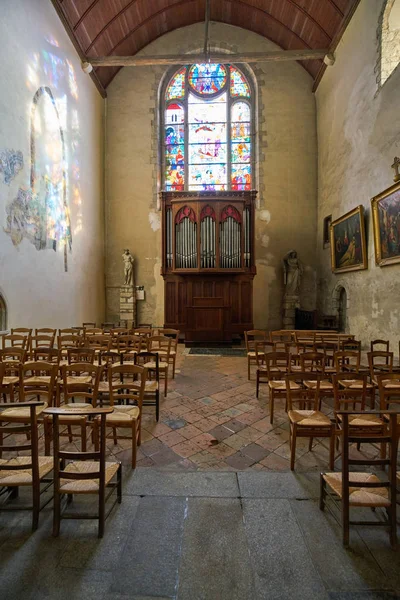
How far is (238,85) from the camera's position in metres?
11.0

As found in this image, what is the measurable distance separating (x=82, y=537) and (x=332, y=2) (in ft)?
39.4

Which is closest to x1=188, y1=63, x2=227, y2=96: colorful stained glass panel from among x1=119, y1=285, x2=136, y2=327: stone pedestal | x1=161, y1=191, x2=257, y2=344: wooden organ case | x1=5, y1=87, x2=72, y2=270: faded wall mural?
x1=161, y1=191, x2=257, y2=344: wooden organ case

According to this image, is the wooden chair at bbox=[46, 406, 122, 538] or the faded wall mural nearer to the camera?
the wooden chair at bbox=[46, 406, 122, 538]

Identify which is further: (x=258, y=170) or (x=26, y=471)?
(x=258, y=170)

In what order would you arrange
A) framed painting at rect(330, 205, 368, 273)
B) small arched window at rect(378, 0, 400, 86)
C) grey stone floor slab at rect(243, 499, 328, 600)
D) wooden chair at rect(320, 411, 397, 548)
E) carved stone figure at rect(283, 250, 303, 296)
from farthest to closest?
carved stone figure at rect(283, 250, 303, 296)
framed painting at rect(330, 205, 368, 273)
small arched window at rect(378, 0, 400, 86)
wooden chair at rect(320, 411, 397, 548)
grey stone floor slab at rect(243, 499, 328, 600)

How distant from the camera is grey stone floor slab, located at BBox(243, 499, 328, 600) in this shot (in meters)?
1.51

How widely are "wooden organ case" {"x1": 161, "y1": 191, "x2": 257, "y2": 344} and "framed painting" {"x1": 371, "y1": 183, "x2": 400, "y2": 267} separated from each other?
3.46 m

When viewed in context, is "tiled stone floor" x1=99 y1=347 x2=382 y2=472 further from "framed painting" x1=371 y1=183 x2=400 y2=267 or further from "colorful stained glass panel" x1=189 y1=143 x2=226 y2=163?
"colorful stained glass panel" x1=189 y1=143 x2=226 y2=163

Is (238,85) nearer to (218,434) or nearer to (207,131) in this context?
(207,131)

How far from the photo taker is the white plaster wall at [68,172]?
5609 millimetres

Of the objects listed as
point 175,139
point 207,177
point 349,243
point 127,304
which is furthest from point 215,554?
point 175,139

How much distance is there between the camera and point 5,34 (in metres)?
5.54

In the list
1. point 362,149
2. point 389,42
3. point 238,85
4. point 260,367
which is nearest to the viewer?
point 260,367

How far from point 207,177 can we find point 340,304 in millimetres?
6489
